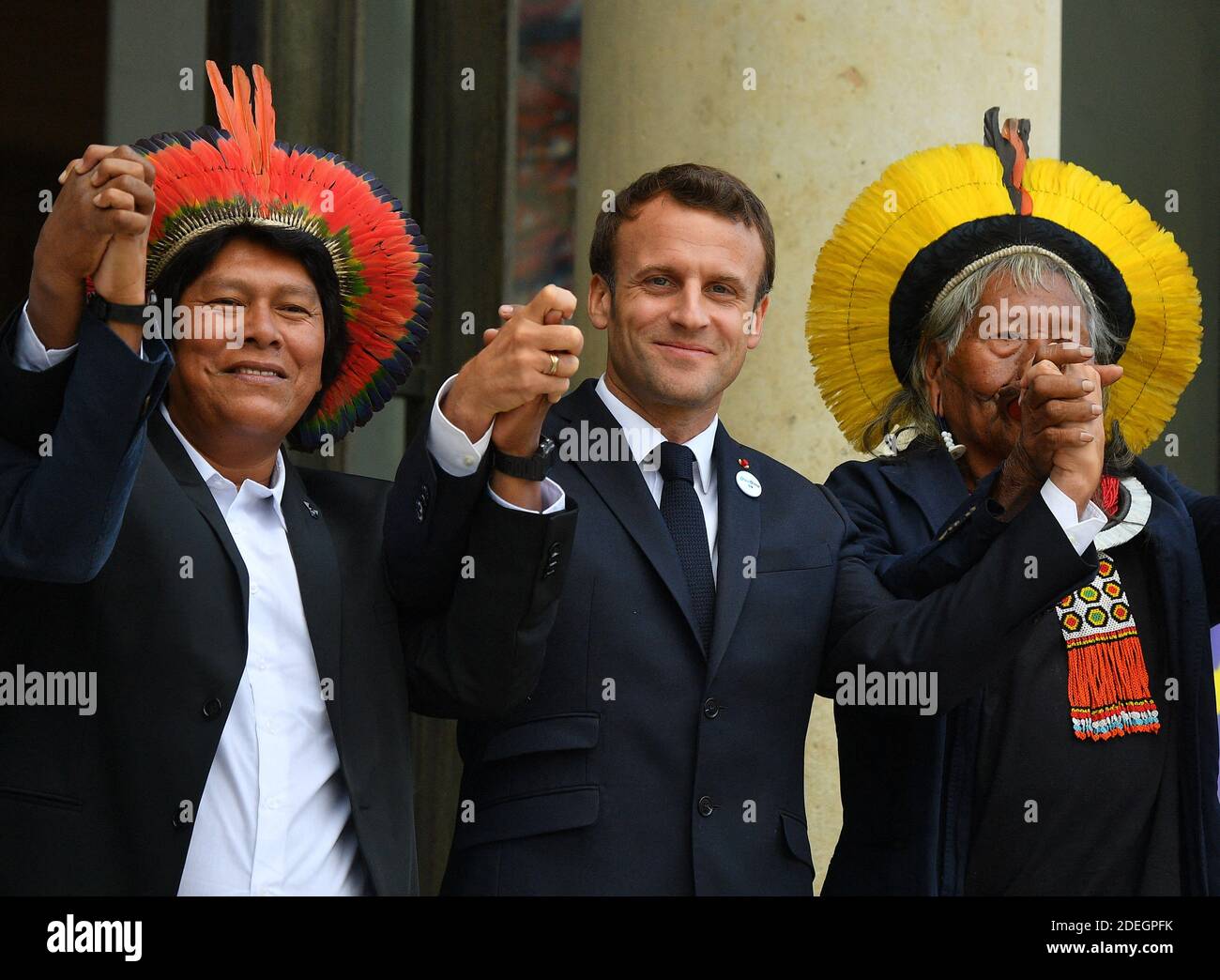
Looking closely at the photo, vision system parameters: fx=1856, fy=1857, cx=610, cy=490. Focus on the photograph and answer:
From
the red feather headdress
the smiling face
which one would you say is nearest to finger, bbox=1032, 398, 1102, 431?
the smiling face

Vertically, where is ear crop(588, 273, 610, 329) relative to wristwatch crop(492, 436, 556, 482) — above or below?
above

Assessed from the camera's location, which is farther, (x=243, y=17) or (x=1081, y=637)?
(x=243, y=17)

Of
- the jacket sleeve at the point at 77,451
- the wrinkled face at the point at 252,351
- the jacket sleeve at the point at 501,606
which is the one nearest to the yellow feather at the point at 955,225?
the jacket sleeve at the point at 501,606

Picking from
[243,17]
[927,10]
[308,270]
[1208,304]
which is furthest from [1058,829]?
[1208,304]

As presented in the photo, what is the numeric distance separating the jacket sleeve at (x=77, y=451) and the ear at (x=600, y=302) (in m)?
0.95

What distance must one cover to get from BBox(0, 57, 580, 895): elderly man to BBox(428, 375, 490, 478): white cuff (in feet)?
0.05

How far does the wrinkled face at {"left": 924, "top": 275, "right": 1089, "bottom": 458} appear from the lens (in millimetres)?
3461

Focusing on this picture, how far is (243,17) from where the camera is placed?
523 centimetres

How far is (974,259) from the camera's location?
3.59m

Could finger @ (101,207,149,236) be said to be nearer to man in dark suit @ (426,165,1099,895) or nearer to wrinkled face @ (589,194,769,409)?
man in dark suit @ (426,165,1099,895)

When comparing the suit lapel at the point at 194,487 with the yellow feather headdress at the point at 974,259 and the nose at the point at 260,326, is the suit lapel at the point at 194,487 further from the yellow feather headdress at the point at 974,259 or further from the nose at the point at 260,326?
the yellow feather headdress at the point at 974,259

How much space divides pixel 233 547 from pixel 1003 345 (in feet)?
4.91
